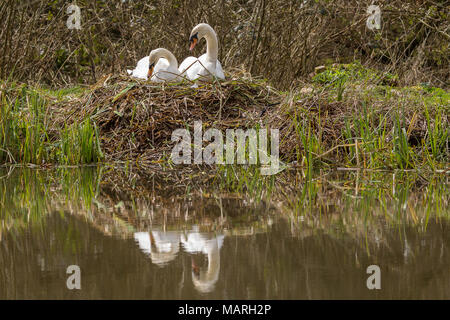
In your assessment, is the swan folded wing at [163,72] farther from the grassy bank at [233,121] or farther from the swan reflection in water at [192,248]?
the swan reflection in water at [192,248]

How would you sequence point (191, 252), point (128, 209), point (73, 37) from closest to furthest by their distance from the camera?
point (191, 252), point (128, 209), point (73, 37)

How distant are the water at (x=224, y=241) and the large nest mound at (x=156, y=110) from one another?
1.90 metres

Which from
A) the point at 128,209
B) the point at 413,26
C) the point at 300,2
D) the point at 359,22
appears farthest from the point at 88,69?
the point at 128,209

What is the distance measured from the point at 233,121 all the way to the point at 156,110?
0.79 meters

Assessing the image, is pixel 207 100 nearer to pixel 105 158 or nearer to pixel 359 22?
pixel 105 158

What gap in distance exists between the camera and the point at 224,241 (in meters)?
2.86

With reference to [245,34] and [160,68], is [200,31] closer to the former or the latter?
[160,68]

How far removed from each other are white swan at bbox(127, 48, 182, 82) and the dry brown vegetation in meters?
1.74

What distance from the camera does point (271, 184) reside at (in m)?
4.74

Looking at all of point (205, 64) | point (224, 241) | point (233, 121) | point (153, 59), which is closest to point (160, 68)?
point (153, 59)

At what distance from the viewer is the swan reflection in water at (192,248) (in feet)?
7.36

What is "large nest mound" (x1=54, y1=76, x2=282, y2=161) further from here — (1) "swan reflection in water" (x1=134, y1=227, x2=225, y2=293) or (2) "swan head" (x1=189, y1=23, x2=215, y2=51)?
(1) "swan reflection in water" (x1=134, y1=227, x2=225, y2=293)

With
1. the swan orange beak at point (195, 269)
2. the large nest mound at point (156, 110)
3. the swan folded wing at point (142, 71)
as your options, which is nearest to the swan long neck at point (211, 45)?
the large nest mound at point (156, 110)
